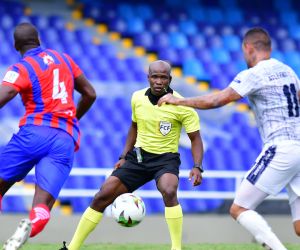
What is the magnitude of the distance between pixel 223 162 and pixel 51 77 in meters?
7.30

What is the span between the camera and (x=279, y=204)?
12281 mm

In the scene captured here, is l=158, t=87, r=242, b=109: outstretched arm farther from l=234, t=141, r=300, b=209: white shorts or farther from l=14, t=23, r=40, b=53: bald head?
l=14, t=23, r=40, b=53: bald head

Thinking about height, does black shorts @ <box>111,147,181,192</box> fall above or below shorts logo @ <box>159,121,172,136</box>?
below

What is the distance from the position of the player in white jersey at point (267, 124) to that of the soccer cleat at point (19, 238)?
4.74 feet

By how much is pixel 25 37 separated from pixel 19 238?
179cm

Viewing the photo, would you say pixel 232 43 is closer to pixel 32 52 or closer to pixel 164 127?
pixel 164 127

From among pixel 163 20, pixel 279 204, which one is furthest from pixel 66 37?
pixel 279 204

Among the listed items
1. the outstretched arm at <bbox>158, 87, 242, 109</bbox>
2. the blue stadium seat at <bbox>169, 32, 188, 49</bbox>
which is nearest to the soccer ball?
the outstretched arm at <bbox>158, 87, 242, 109</bbox>

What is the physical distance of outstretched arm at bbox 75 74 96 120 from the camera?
7.43 meters

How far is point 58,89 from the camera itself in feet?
23.1

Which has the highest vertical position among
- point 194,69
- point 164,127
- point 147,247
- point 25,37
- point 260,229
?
point 25,37

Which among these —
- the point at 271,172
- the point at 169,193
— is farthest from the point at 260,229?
the point at 169,193

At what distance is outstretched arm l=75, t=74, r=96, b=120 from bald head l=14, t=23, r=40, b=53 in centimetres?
55

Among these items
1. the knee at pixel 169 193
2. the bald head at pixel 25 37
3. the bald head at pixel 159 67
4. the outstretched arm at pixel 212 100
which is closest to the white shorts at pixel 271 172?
the outstretched arm at pixel 212 100
